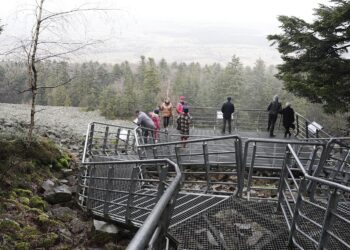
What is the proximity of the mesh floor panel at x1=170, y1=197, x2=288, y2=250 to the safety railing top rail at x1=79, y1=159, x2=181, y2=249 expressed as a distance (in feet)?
2.05

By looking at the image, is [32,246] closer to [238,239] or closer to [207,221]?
[207,221]

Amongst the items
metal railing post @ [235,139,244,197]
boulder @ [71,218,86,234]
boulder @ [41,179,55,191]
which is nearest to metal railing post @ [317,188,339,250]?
metal railing post @ [235,139,244,197]

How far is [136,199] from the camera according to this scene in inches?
275

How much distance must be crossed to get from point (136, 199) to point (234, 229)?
2.67 meters

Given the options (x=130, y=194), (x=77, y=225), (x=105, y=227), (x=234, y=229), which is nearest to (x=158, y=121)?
(x=77, y=225)

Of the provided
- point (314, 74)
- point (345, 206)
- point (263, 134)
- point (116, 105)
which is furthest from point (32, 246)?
point (116, 105)

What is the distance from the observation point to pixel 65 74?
32.7 ft

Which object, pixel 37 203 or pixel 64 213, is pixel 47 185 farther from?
pixel 64 213

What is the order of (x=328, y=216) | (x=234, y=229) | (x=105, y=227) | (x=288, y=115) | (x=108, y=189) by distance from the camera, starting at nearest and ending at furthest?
(x=328, y=216)
(x=234, y=229)
(x=108, y=189)
(x=105, y=227)
(x=288, y=115)

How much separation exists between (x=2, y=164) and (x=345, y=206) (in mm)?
6922

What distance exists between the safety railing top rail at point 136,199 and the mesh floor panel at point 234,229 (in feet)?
2.05

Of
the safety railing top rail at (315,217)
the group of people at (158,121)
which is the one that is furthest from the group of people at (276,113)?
the safety railing top rail at (315,217)

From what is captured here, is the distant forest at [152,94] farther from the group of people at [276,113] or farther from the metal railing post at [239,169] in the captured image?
the metal railing post at [239,169]

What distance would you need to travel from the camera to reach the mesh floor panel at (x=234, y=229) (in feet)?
14.7
